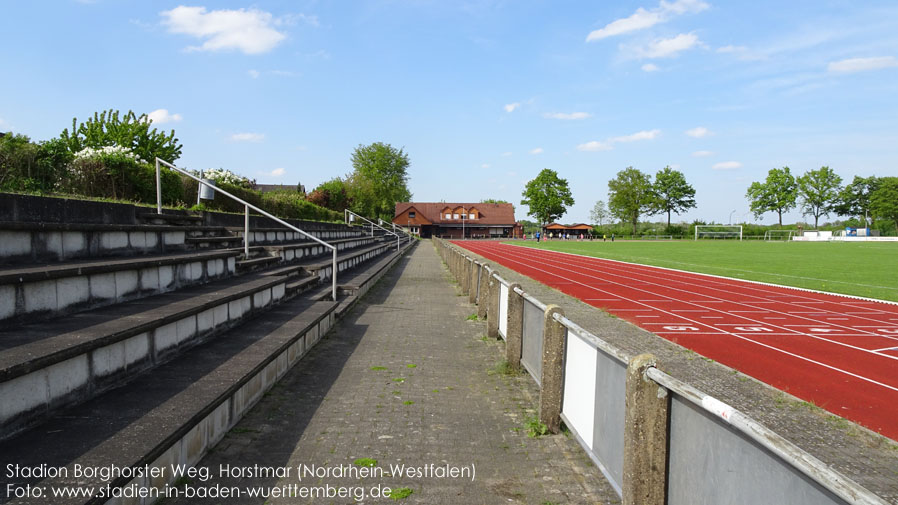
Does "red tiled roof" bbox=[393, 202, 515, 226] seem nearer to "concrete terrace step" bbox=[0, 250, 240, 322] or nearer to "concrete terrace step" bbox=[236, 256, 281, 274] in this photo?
"concrete terrace step" bbox=[236, 256, 281, 274]

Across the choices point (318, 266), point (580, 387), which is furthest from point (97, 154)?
point (580, 387)

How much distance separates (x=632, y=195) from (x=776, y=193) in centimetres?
2970

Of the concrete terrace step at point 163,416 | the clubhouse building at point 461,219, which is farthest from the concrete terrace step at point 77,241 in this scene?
the clubhouse building at point 461,219

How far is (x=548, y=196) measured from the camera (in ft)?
371

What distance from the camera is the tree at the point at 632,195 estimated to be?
113m

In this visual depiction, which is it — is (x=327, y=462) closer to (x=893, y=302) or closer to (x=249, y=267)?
(x=249, y=267)

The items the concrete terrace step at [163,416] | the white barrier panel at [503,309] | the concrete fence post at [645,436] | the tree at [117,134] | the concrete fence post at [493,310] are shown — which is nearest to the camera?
the concrete fence post at [645,436]

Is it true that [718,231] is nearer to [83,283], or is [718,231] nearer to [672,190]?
[672,190]

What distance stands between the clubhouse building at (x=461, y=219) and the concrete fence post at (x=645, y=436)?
88305 mm

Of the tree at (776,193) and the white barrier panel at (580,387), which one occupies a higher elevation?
the tree at (776,193)

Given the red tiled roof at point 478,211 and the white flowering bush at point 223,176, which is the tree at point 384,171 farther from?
the white flowering bush at point 223,176

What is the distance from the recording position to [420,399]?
506 cm

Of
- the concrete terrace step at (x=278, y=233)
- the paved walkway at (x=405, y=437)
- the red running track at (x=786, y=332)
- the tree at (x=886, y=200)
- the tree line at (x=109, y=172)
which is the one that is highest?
the tree at (x=886, y=200)

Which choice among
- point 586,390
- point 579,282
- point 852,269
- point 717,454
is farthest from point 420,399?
point 852,269
